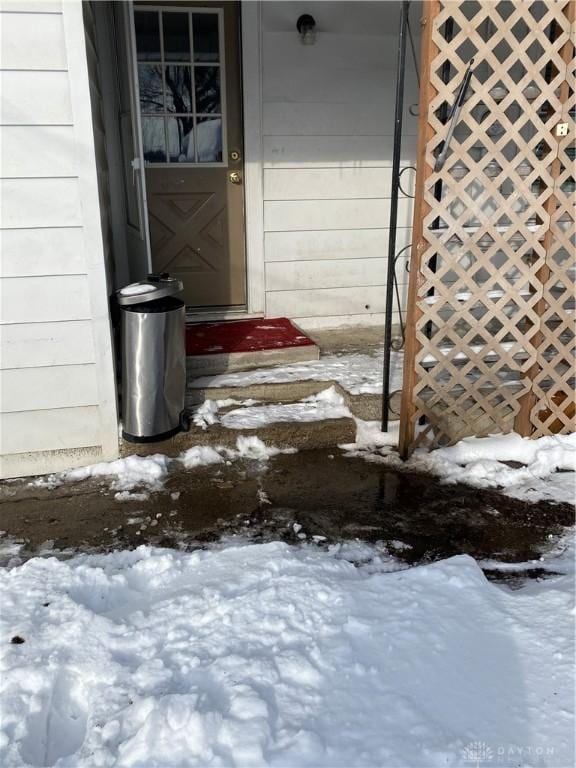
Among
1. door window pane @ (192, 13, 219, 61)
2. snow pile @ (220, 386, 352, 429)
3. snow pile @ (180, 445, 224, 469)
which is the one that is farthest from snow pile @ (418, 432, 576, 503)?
door window pane @ (192, 13, 219, 61)

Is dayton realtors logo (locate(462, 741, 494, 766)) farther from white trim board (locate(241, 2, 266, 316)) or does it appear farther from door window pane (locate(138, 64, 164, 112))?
door window pane (locate(138, 64, 164, 112))

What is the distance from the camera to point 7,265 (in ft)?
10.1

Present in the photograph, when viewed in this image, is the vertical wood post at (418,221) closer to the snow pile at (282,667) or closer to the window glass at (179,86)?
the snow pile at (282,667)

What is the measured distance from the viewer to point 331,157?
4.84 metres

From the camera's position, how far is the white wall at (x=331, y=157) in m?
4.57

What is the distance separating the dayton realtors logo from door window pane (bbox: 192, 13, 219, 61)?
441 cm

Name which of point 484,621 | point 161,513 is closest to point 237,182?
point 161,513

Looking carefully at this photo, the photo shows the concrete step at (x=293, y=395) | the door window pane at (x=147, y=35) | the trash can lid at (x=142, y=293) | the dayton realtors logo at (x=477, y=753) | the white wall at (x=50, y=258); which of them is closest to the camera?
the dayton realtors logo at (x=477, y=753)

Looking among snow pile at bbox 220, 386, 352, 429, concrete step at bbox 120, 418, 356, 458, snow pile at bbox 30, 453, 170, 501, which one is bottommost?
snow pile at bbox 30, 453, 170, 501

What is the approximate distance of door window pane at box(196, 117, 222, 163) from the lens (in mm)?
4652

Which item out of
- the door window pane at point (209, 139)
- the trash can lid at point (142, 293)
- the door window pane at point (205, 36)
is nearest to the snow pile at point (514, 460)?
the trash can lid at point (142, 293)

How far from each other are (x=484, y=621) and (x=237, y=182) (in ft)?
11.8

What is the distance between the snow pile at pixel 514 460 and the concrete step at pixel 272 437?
0.47 m

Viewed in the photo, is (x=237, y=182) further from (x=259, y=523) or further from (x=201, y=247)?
Result: (x=259, y=523)
